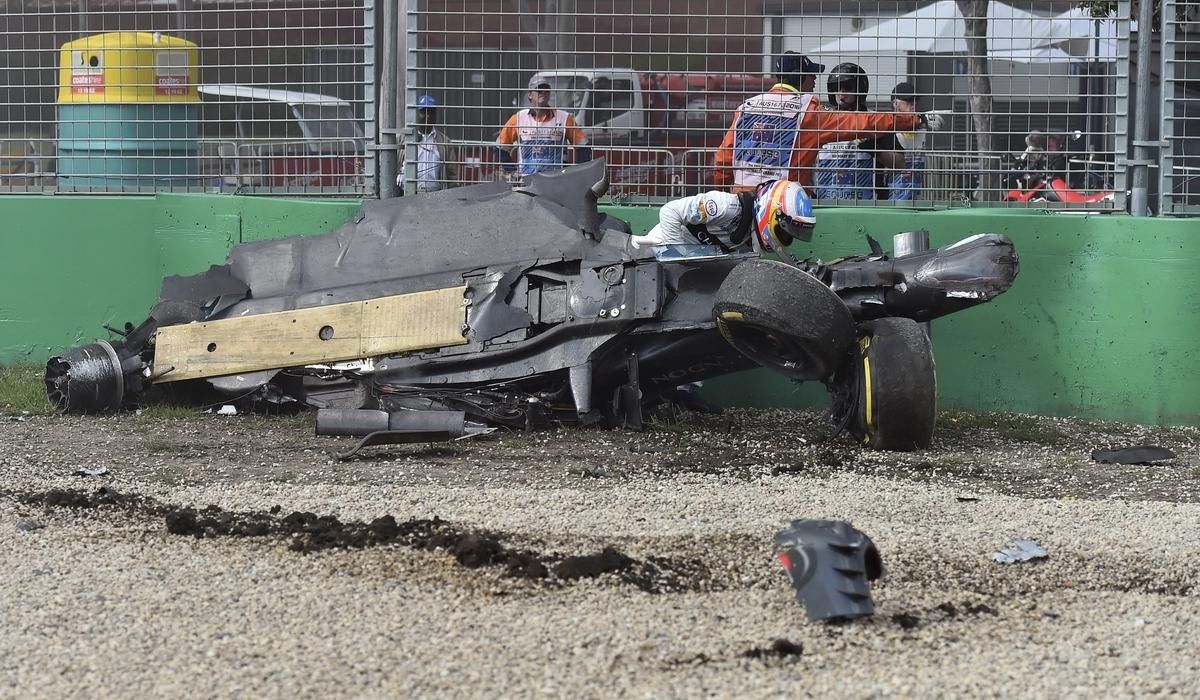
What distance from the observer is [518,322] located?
764 cm

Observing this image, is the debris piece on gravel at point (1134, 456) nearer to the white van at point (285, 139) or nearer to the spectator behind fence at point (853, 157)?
the spectator behind fence at point (853, 157)

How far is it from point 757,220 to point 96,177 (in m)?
4.55

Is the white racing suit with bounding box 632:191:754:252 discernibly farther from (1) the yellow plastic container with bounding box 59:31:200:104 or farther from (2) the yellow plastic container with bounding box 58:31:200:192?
(1) the yellow plastic container with bounding box 59:31:200:104

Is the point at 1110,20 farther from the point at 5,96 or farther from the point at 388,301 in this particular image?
the point at 5,96

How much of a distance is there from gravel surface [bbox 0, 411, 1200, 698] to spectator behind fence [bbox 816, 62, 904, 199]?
2.01m

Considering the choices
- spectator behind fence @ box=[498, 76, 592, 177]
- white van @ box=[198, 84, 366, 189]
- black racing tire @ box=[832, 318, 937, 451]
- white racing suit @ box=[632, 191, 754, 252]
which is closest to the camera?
black racing tire @ box=[832, 318, 937, 451]

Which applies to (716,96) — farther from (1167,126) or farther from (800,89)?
(1167,126)

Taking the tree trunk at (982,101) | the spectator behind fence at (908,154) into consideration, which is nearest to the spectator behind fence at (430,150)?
the spectator behind fence at (908,154)

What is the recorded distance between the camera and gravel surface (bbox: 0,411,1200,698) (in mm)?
3875

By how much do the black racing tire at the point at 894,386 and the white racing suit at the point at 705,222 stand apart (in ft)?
3.47

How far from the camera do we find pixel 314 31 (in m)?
9.23

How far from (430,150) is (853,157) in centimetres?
266

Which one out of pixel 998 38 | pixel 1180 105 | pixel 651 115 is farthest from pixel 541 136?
pixel 1180 105

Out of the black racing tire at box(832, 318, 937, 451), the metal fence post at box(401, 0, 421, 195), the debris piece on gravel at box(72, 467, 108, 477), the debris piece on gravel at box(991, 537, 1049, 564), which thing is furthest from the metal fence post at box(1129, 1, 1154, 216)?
the debris piece on gravel at box(72, 467, 108, 477)
